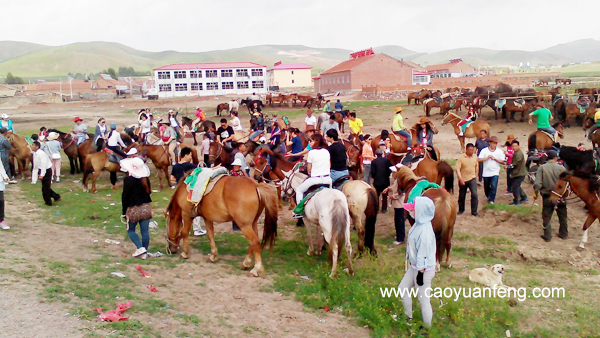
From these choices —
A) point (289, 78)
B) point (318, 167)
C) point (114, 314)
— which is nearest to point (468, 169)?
point (318, 167)

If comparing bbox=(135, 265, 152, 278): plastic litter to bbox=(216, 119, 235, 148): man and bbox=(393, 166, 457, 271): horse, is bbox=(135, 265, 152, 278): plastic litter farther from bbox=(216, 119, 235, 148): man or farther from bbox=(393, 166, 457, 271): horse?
bbox=(216, 119, 235, 148): man

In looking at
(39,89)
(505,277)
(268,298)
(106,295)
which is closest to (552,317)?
(505,277)

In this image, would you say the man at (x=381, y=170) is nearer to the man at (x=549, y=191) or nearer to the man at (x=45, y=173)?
the man at (x=549, y=191)

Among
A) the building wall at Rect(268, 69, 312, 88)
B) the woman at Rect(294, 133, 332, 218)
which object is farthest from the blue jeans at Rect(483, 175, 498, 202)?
the building wall at Rect(268, 69, 312, 88)

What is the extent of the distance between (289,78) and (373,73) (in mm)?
23290

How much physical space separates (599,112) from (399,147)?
30.5ft

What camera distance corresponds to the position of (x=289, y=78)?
7531 cm

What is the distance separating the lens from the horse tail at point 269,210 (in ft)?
24.2

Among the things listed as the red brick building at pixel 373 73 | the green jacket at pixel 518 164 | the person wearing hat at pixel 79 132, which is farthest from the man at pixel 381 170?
the red brick building at pixel 373 73

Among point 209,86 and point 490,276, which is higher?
point 209,86

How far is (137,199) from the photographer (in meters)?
7.46

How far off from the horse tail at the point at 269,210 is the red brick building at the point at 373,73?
48063 millimetres

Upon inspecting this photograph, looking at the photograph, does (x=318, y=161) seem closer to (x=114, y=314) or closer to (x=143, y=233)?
(x=143, y=233)

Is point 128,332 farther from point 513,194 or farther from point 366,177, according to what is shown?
point 513,194
